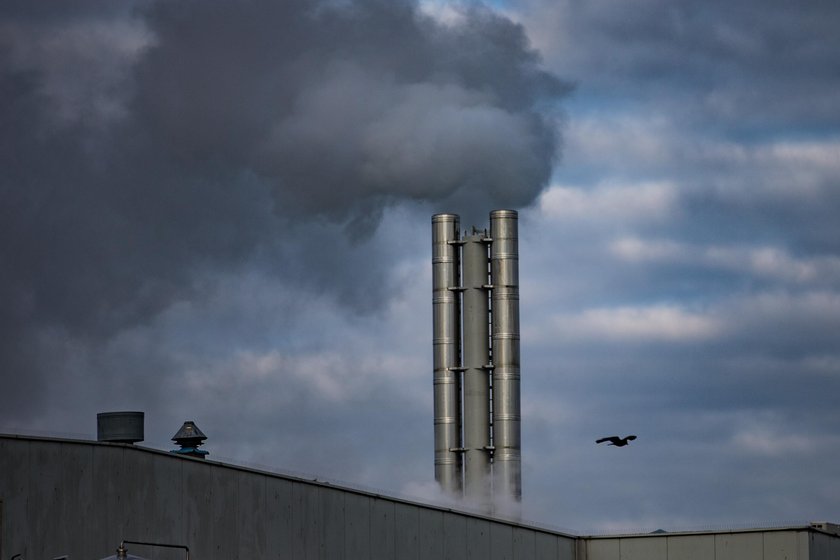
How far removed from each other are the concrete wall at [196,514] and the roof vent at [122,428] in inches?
89.0

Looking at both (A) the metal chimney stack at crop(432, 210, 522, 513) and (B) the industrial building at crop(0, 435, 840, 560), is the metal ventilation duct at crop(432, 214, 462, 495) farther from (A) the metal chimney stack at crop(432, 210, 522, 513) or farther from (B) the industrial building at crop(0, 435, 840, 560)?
(B) the industrial building at crop(0, 435, 840, 560)

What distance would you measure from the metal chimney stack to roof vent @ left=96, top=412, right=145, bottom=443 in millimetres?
21523

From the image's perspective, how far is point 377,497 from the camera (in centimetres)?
4253

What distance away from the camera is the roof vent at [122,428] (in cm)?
3916

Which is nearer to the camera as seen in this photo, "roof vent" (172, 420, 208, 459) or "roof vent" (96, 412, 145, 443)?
"roof vent" (96, 412, 145, 443)

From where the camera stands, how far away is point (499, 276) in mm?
60062

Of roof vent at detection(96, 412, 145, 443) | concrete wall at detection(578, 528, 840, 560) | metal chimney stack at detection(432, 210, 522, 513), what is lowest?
concrete wall at detection(578, 528, 840, 560)

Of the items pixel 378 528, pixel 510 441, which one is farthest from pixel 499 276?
pixel 378 528

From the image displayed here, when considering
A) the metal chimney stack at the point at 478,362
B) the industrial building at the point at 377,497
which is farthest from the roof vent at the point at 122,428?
the metal chimney stack at the point at 478,362

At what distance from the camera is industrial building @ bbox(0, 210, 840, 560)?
34.6 metres

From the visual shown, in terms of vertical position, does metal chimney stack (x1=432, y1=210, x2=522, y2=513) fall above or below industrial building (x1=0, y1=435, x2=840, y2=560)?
above

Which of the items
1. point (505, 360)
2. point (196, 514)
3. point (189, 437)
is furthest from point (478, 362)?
point (196, 514)

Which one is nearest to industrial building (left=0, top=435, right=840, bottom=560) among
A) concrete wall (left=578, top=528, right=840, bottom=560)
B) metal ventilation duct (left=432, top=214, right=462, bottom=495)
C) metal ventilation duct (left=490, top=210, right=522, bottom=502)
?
concrete wall (left=578, top=528, right=840, bottom=560)

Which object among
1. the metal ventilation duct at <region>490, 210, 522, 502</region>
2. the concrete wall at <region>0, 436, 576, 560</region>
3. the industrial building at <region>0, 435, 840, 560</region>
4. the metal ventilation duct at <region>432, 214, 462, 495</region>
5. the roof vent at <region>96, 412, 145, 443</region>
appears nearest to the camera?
the concrete wall at <region>0, 436, 576, 560</region>
